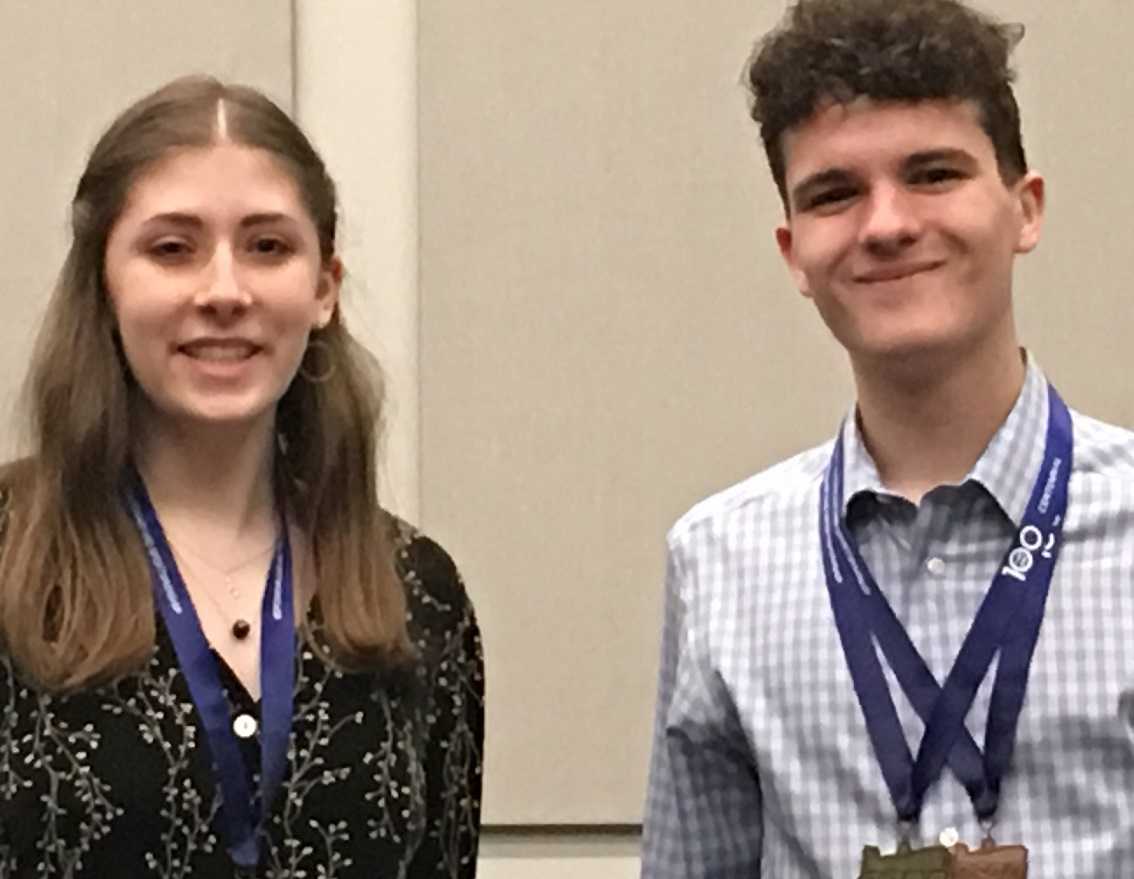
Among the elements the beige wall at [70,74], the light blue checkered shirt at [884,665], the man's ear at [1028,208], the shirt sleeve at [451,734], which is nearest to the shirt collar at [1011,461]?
the light blue checkered shirt at [884,665]

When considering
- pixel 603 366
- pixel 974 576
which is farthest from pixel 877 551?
pixel 603 366

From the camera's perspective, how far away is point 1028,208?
5.14ft

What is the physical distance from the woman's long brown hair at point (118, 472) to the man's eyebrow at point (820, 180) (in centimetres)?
53

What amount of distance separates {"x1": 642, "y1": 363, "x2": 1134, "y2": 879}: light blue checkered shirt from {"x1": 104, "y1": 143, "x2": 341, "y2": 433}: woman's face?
0.46m

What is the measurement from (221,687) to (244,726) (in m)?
0.04

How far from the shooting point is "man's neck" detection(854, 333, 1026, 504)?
1512 mm

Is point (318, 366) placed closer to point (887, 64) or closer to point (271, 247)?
point (271, 247)

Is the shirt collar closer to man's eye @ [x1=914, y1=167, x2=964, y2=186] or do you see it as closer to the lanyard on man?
the lanyard on man

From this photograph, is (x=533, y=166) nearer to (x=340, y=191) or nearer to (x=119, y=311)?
(x=340, y=191)

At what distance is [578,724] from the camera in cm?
252

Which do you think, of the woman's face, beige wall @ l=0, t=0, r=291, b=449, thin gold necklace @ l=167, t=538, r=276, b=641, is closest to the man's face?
the woman's face

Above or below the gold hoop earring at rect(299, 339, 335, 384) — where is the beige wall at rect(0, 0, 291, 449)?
above

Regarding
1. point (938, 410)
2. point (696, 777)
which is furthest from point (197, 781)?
point (938, 410)

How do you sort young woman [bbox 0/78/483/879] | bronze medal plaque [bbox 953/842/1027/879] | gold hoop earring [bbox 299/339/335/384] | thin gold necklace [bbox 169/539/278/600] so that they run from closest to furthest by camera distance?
bronze medal plaque [bbox 953/842/1027/879], young woman [bbox 0/78/483/879], thin gold necklace [bbox 169/539/278/600], gold hoop earring [bbox 299/339/335/384]
